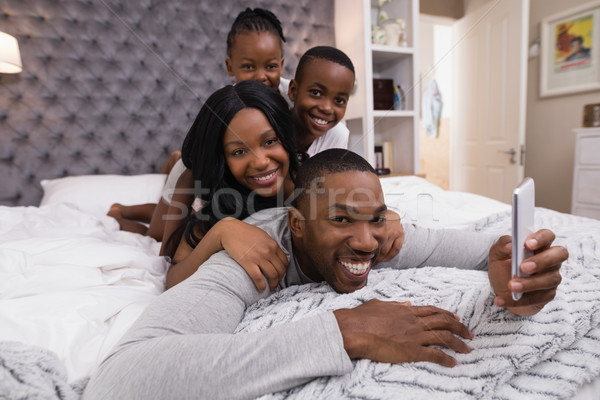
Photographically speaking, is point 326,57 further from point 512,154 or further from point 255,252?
point 512,154

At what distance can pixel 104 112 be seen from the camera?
224 centimetres

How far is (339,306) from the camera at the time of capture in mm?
699

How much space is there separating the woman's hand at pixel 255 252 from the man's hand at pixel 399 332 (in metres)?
0.25

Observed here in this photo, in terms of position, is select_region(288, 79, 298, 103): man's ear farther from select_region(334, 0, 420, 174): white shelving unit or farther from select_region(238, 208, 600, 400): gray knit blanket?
select_region(334, 0, 420, 174): white shelving unit

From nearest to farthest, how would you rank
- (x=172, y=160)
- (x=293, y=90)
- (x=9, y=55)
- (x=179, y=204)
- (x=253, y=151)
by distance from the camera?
(x=253, y=151) < (x=179, y=204) < (x=293, y=90) < (x=9, y=55) < (x=172, y=160)

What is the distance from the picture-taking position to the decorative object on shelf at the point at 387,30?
8.89 feet

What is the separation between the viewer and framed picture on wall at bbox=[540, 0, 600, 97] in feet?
9.72

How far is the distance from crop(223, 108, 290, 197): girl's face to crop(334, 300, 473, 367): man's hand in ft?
2.05

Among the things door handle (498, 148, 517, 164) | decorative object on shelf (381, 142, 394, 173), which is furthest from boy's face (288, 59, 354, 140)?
door handle (498, 148, 517, 164)

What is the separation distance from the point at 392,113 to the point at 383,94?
175mm

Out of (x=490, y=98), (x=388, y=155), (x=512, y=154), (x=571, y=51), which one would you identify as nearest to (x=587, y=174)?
(x=512, y=154)

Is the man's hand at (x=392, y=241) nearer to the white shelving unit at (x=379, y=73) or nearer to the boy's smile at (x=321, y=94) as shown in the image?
the boy's smile at (x=321, y=94)

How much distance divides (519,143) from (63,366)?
3.37 meters

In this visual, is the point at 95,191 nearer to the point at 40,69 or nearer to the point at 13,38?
the point at 40,69
